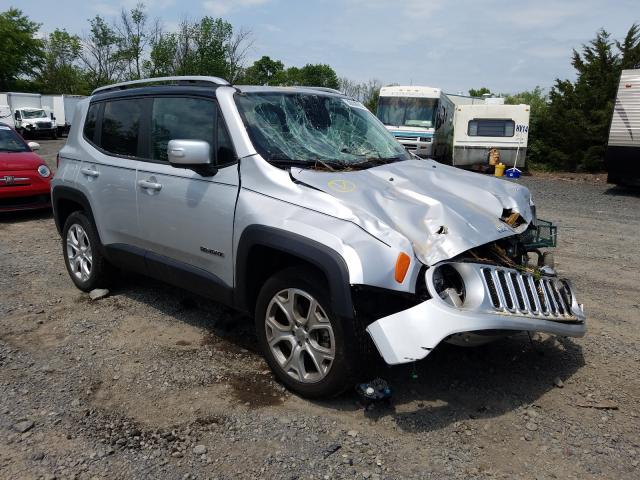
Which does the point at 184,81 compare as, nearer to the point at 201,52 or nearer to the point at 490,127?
the point at 490,127

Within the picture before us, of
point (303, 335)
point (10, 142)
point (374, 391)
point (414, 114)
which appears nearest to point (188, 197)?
point (303, 335)

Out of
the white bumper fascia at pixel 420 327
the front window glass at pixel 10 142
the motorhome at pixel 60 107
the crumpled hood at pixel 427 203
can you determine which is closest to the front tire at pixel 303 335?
the white bumper fascia at pixel 420 327

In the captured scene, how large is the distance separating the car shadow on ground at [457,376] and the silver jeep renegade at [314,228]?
1.45 ft

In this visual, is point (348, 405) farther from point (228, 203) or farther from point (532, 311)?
point (228, 203)

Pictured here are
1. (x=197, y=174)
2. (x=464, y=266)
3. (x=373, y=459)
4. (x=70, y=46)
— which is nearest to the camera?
(x=373, y=459)

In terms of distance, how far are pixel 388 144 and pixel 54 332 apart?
10.4 feet

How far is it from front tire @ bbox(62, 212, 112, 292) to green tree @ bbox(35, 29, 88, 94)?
55.4 metres

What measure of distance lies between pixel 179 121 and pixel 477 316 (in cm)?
272

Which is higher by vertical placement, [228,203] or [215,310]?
[228,203]

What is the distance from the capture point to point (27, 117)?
3562cm

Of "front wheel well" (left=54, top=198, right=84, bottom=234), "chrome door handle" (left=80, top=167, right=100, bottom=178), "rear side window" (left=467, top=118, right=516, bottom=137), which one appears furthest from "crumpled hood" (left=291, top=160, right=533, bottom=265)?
"rear side window" (left=467, top=118, right=516, bottom=137)

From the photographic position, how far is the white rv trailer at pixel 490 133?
1898 centimetres

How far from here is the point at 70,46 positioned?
191 feet

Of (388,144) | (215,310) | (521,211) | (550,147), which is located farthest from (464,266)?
(550,147)
